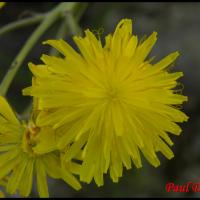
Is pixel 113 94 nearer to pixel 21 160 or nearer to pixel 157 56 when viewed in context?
pixel 21 160

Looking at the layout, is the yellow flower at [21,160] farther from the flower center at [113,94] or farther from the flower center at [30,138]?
the flower center at [113,94]

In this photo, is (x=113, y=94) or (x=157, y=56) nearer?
(x=113, y=94)

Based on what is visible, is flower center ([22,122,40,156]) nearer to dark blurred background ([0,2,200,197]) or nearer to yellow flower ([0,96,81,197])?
yellow flower ([0,96,81,197])

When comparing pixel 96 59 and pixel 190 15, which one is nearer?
pixel 96 59

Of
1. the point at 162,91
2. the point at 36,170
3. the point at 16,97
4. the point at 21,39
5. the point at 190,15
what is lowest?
the point at 36,170

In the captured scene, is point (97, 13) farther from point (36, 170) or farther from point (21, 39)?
point (36, 170)

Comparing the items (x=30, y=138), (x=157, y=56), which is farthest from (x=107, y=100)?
(x=157, y=56)

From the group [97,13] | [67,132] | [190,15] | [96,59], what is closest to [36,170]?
[67,132]
